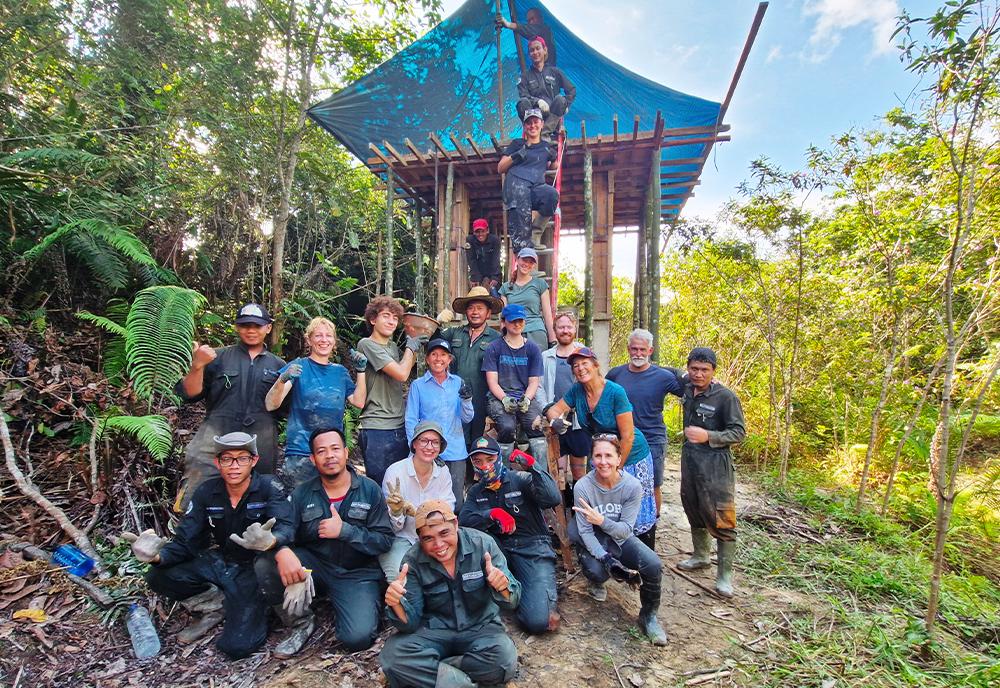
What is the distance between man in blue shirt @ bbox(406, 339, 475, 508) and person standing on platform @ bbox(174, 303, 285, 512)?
4.14ft

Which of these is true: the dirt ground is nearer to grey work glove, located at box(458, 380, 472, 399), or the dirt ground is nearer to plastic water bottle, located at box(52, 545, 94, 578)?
plastic water bottle, located at box(52, 545, 94, 578)

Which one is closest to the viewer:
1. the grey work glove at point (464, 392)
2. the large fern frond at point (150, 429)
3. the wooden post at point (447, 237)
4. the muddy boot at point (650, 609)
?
the muddy boot at point (650, 609)

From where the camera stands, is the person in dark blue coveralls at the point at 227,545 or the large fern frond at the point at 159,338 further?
the large fern frond at the point at 159,338

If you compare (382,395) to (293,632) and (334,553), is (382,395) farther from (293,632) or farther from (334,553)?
(293,632)

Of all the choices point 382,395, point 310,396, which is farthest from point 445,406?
point 310,396

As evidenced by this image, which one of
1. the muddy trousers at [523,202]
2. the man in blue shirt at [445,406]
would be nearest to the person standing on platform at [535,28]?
the muddy trousers at [523,202]

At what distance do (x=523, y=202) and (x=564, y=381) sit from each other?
317 centimetres

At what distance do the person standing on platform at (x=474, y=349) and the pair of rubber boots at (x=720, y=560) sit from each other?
8.03 ft

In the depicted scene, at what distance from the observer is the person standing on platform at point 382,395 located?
422 cm

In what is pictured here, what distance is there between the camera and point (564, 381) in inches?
190

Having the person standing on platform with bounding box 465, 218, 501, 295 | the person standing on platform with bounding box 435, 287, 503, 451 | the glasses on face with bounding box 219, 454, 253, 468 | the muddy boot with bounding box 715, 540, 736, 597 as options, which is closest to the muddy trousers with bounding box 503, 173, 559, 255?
the person standing on platform with bounding box 465, 218, 501, 295

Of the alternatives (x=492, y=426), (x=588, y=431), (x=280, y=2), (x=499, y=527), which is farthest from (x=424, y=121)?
(x=499, y=527)

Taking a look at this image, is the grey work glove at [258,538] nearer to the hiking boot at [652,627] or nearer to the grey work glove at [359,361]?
the grey work glove at [359,361]

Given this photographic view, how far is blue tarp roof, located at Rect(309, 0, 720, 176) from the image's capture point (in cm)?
755
